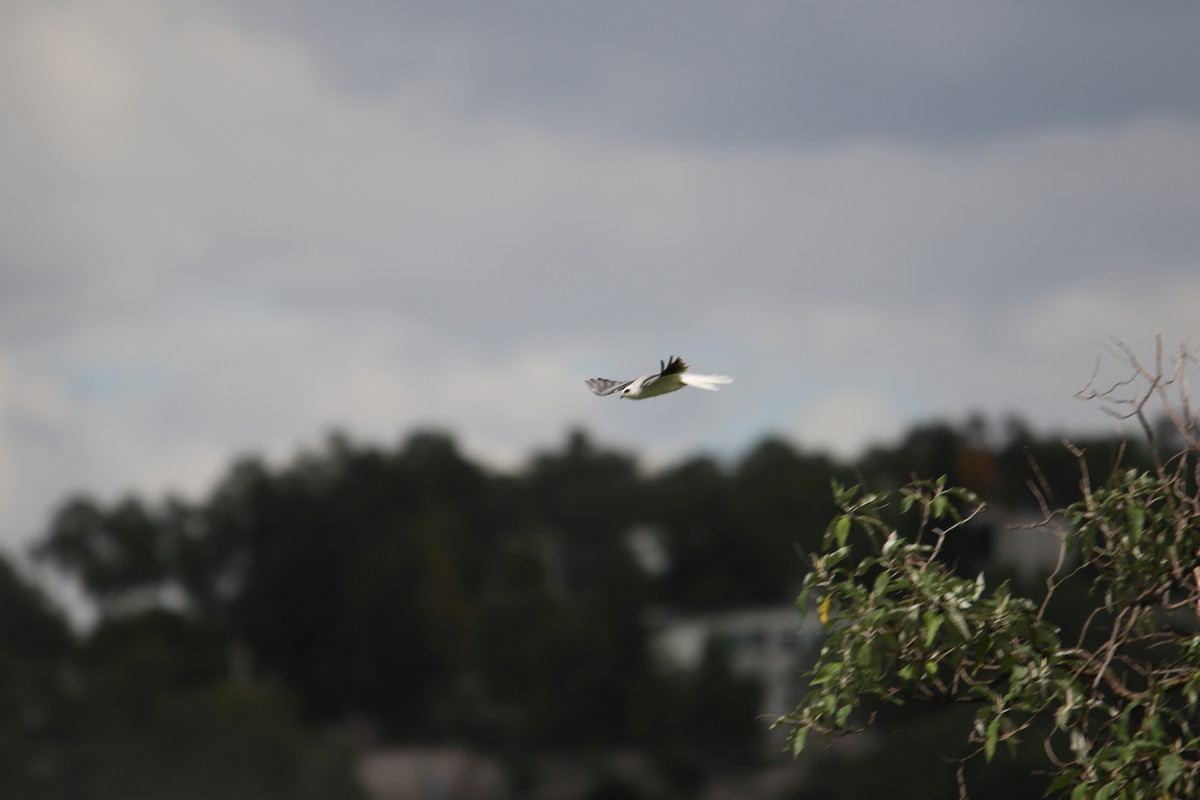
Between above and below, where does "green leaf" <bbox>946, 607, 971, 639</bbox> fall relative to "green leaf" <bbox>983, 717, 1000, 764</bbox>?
above

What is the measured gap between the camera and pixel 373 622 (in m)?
76.8

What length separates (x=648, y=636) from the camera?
232ft

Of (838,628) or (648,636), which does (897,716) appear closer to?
(648,636)

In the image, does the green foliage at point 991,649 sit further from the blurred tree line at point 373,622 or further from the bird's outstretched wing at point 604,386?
the blurred tree line at point 373,622

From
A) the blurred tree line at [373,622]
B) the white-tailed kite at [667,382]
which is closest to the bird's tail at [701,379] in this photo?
the white-tailed kite at [667,382]

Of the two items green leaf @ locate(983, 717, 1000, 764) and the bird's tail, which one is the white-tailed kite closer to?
the bird's tail

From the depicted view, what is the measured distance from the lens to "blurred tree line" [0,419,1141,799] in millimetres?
65000

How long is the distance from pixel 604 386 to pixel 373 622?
72.7 meters

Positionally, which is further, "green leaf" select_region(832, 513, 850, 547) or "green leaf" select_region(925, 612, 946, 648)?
"green leaf" select_region(832, 513, 850, 547)

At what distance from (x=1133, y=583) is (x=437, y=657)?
234 ft

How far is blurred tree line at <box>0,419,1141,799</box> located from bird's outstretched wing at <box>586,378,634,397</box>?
171 feet

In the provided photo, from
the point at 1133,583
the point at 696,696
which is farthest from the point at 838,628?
the point at 696,696

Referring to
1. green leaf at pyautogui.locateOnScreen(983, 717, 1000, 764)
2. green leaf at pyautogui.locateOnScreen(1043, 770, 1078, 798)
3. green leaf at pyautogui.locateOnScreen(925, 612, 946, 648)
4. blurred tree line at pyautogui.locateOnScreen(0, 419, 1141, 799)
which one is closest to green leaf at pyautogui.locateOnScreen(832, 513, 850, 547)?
green leaf at pyautogui.locateOnScreen(925, 612, 946, 648)

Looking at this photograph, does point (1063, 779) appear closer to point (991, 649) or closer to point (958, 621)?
point (991, 649)
